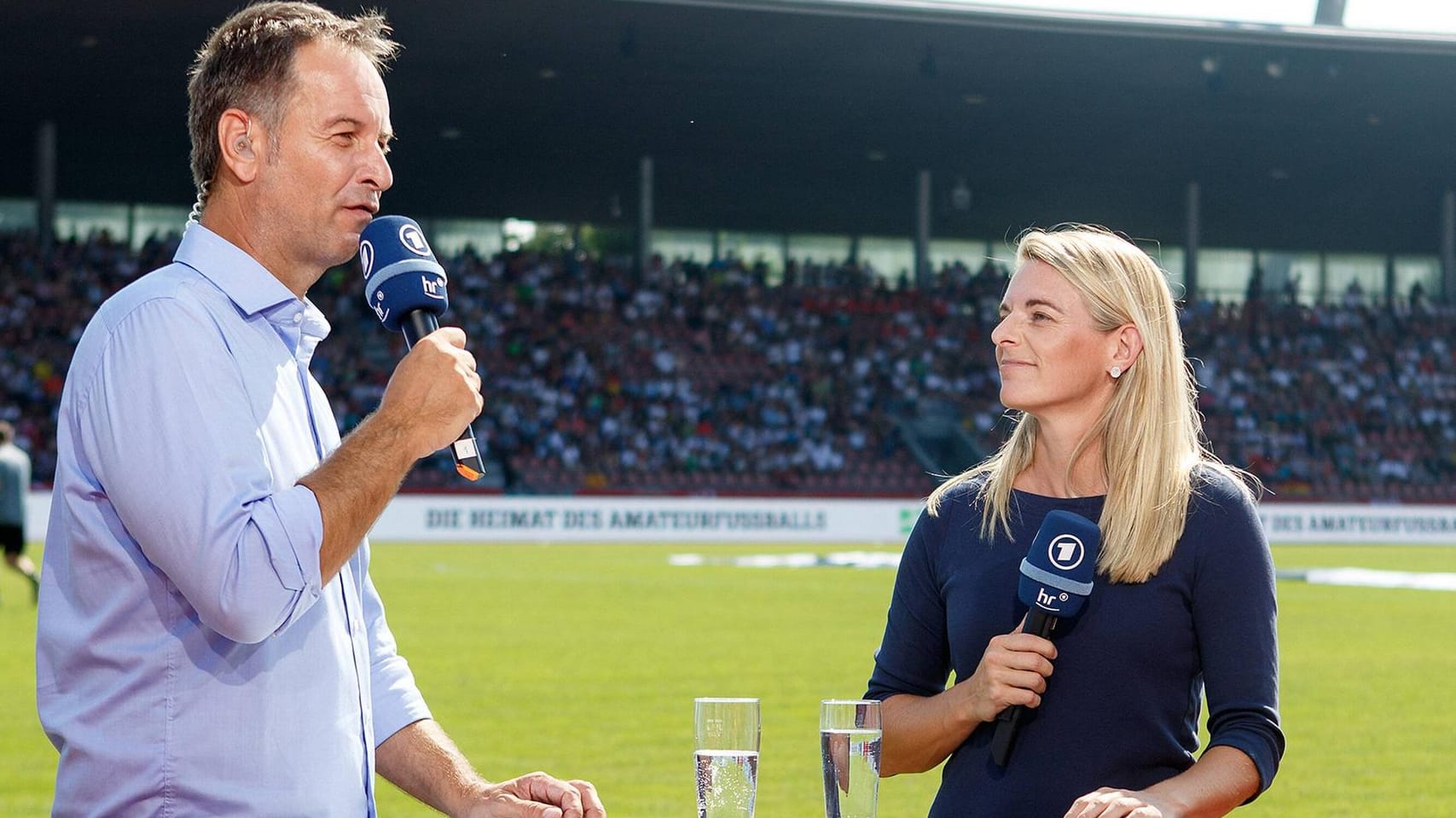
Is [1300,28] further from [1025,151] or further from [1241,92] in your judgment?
[1025,151]

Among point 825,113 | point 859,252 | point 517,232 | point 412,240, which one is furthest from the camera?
point 859,252

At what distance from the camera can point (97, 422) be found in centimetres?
250

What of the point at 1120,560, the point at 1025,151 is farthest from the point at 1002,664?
the point at 1025,151

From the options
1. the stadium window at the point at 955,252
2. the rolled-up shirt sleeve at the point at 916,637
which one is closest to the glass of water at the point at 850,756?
the rolled-up shirt sleeve at the point at 916,637

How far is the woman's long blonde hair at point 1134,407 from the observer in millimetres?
3326

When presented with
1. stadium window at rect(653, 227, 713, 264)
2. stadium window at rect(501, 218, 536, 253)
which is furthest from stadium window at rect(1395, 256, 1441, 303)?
stadium window at rect(501, 218, 536, 253)

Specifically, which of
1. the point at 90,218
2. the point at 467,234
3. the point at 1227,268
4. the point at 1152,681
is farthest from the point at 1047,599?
the point at 1227,268

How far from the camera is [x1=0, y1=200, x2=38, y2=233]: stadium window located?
3959 cm

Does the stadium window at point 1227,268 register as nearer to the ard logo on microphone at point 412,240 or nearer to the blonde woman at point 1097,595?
the blonde woman at point 1097,595

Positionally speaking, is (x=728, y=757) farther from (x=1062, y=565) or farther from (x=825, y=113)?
(x=825, y=113)

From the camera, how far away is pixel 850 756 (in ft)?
9.07

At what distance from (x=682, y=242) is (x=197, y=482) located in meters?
43.8

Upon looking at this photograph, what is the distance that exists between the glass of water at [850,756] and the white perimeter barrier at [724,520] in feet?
83.5

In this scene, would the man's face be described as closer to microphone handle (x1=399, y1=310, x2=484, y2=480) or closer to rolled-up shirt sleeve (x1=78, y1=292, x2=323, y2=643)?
microphone handle (x1=399, y1=310, x2=484, y2=480)
